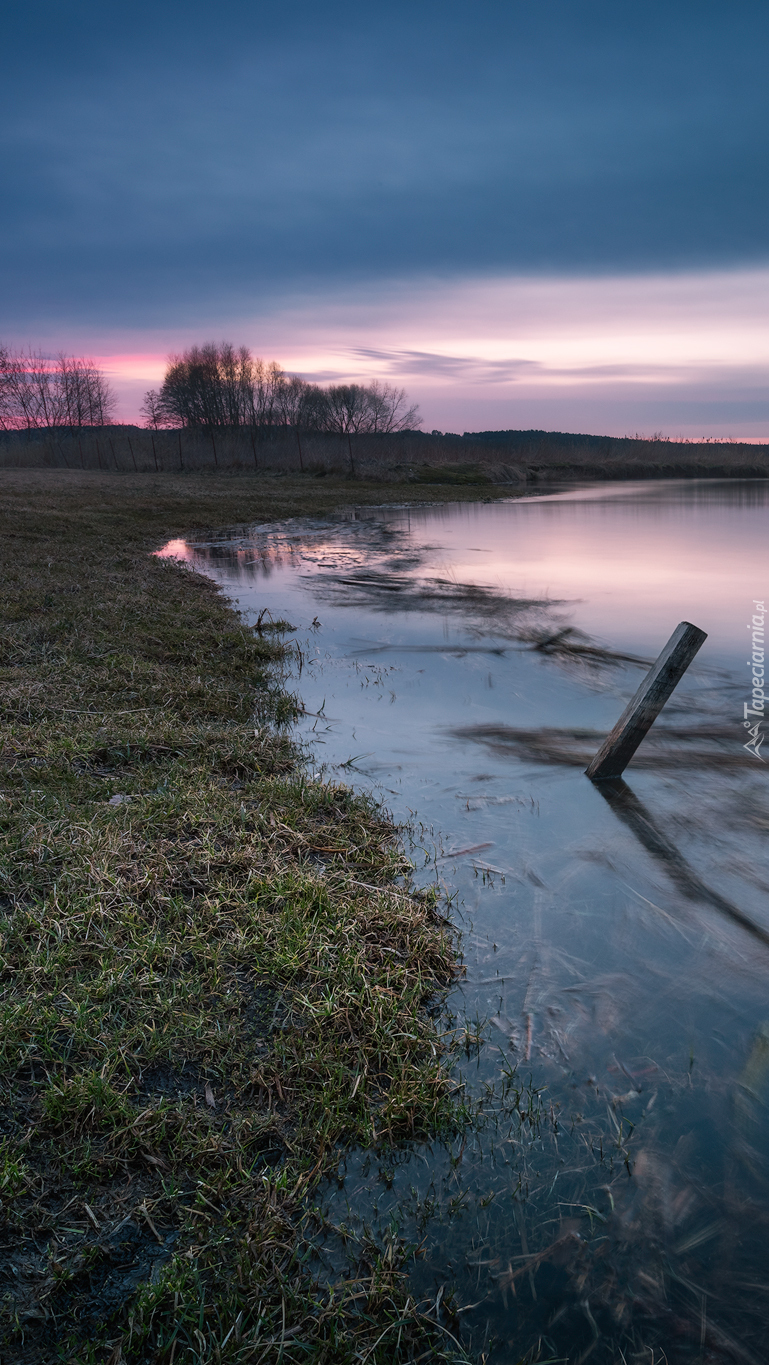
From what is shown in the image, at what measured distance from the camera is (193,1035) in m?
2.92

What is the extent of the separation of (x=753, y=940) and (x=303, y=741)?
3786mm

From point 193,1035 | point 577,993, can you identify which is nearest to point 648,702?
point 577,993

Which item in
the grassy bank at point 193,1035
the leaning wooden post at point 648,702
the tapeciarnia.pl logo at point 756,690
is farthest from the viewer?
the tapeciarnia.pl logo at point 756,690

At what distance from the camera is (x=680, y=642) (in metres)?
5.32

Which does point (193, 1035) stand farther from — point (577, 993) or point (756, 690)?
point (756, 690)

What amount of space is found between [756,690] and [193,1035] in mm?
7887

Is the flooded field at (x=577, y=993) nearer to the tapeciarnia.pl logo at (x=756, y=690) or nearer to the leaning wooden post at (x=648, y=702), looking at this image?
the tapeciarnia.pl logo at (x=756, y=690)

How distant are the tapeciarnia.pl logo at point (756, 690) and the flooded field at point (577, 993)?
67 mm

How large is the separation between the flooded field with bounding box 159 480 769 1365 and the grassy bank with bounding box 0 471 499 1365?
0.20 m

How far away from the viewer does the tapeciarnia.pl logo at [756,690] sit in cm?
718

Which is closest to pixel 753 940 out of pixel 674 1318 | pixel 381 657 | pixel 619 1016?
pixel 619 1016

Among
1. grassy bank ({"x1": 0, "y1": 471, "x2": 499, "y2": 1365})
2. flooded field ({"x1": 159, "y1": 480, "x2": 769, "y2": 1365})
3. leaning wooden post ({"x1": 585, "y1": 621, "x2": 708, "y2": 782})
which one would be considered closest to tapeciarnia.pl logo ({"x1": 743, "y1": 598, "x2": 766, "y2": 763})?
flooded field ({"x1": 159, "y1": 480, "x2": 769, "y2": 1365})

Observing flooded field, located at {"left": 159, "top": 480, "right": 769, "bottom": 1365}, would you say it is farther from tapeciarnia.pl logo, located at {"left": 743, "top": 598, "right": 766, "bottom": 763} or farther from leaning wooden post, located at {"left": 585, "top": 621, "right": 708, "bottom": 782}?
leaning wooden post, located at {"left": 585, "top": 621, "right": 708, "bottom": 782}

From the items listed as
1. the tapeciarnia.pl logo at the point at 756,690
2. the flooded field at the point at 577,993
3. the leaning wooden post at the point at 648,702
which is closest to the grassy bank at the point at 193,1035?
the flooded field at the point at 577,993
